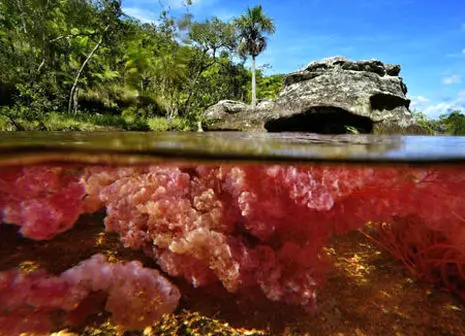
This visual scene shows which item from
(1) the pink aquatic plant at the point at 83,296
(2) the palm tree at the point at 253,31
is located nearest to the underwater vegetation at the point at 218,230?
(1) the pink aquatic plant at the point at 83,296

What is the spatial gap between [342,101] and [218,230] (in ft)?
26.8

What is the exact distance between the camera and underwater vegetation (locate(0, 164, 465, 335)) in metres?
1.82

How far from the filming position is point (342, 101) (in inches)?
341

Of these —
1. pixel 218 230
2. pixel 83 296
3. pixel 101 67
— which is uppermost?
pixel 101 67

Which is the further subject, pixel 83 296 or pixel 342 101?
pixel 342 101

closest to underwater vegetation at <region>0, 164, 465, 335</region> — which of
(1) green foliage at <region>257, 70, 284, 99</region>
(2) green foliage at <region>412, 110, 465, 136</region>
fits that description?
(2) green foliage at <region>412, 110, 465, 136</region>

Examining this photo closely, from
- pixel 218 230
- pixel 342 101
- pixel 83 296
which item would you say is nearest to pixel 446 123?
pixel 342 101

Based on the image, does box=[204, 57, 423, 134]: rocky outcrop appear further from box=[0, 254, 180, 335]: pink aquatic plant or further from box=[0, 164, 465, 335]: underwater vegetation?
box=[0, 254, 180, 335]: pink aquatic plant

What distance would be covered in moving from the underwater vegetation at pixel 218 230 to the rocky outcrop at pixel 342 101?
22.0ft

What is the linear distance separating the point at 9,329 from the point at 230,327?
150cm

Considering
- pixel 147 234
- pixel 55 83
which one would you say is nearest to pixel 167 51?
pixel 55 83

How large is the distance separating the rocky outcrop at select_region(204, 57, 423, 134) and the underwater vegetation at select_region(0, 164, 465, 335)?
670 cm

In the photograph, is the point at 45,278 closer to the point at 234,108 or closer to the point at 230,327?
the point at 230,327

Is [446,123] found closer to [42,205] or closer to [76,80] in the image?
[42,205]
